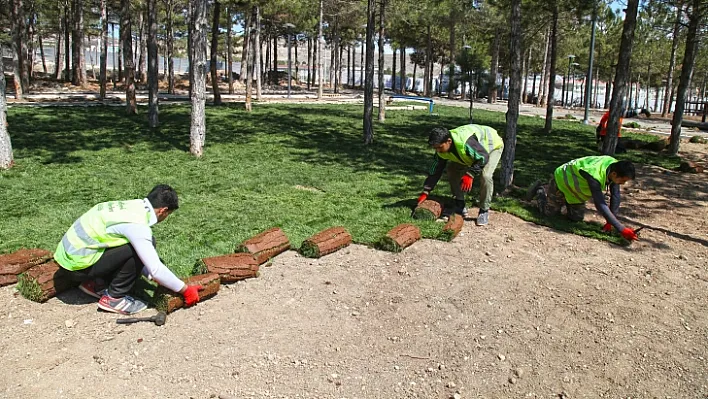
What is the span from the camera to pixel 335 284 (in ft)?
18.0

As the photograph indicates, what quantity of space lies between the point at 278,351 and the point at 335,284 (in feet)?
4.34

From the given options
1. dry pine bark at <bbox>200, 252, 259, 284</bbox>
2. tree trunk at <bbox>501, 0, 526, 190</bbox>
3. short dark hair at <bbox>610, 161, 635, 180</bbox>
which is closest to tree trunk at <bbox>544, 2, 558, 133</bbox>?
tree trunk at <bbox>501, 0, 526, 190</bbox>

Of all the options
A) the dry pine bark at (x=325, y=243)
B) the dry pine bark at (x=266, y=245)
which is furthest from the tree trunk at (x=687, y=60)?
the dry pine bark at (x=266, y=245)

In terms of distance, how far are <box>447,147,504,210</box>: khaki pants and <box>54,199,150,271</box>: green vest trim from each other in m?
4.21

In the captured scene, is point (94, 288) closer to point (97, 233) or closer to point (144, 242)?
point (97, 233)

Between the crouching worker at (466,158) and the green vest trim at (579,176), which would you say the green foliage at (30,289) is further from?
the green vest trim at (579,176)

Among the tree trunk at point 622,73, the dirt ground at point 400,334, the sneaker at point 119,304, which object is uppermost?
the tree trunk at point 622,73

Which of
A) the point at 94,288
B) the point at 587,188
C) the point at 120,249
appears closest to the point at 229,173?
the point at 94,288

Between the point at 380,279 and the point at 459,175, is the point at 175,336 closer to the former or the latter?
the point at 380,279

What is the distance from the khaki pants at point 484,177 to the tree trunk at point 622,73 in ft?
14.9

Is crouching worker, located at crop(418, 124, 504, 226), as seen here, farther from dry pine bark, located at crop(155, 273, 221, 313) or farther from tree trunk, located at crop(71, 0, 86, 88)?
tree trunk, located at crop(71, 0, 86, 88)

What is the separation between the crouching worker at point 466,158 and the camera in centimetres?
676

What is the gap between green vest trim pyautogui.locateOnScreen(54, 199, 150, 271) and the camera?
4.32m

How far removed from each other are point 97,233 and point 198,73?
759 centimetres
